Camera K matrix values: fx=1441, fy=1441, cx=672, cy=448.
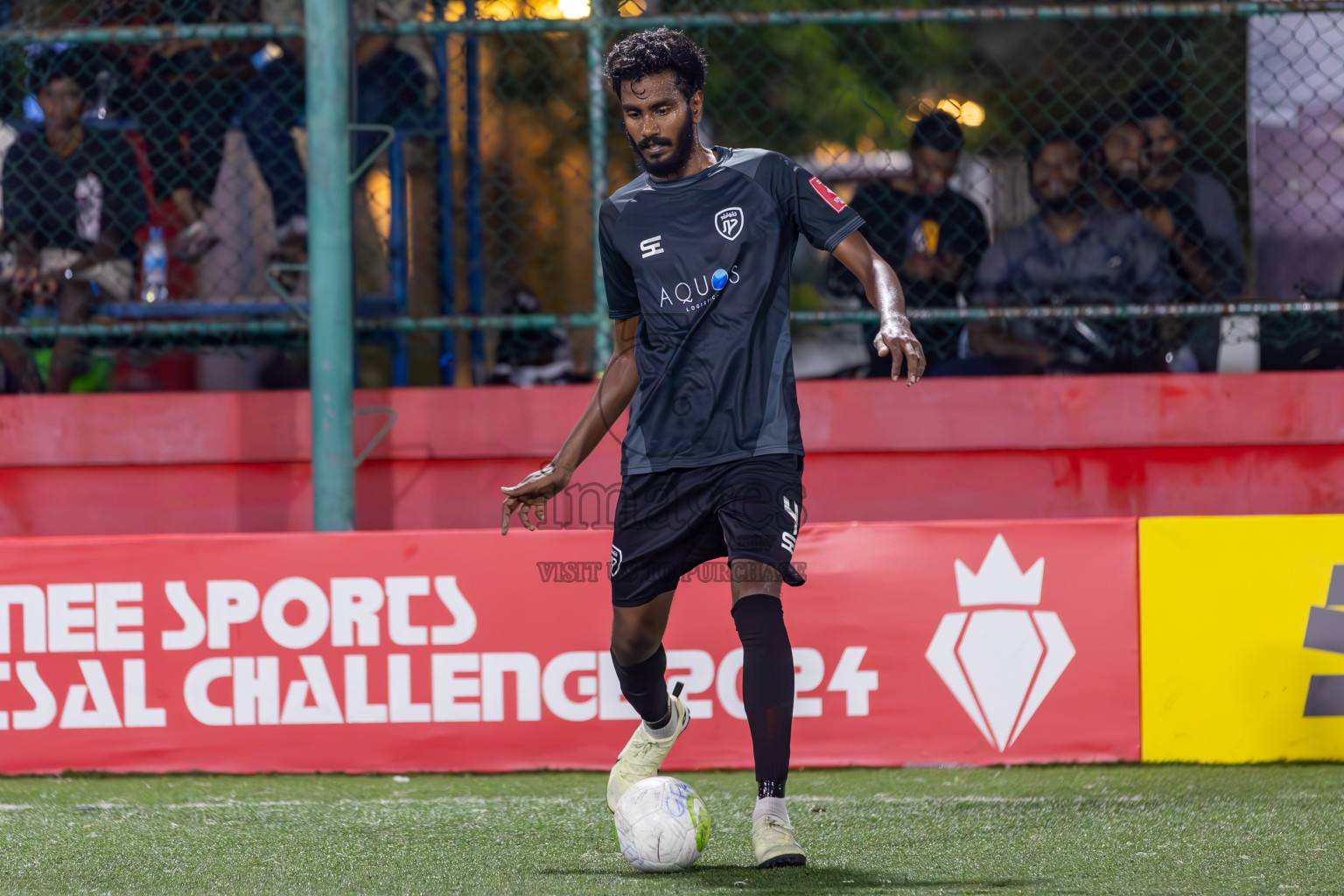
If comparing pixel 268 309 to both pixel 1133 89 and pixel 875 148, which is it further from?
pixel 1133 89

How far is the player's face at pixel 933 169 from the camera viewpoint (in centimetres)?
555

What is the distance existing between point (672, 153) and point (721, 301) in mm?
348

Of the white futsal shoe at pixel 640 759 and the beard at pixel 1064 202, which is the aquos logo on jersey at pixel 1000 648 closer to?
the white futsal shoe at pixel 640 759

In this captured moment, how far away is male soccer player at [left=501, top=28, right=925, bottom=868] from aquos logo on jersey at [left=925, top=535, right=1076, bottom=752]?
137cm

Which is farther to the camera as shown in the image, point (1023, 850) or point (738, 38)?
point (738, 38)

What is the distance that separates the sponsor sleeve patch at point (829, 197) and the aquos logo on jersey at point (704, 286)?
0.84 feet

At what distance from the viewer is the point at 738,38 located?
679cm

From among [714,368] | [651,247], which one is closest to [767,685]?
[714,368]

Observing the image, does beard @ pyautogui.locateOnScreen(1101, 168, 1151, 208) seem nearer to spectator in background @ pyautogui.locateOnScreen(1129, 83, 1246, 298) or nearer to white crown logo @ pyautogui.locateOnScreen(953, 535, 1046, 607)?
spectator in background @ pyautogui.locateOnScreen(1129, 83, 1246, 298)

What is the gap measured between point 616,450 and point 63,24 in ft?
8.98

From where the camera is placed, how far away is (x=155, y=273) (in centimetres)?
566

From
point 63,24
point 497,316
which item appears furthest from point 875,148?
point 63,24

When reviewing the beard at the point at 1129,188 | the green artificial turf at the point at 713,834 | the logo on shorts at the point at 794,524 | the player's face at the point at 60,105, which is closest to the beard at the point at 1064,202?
the beard at the point at 1129,188

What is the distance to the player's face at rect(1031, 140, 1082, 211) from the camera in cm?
550
